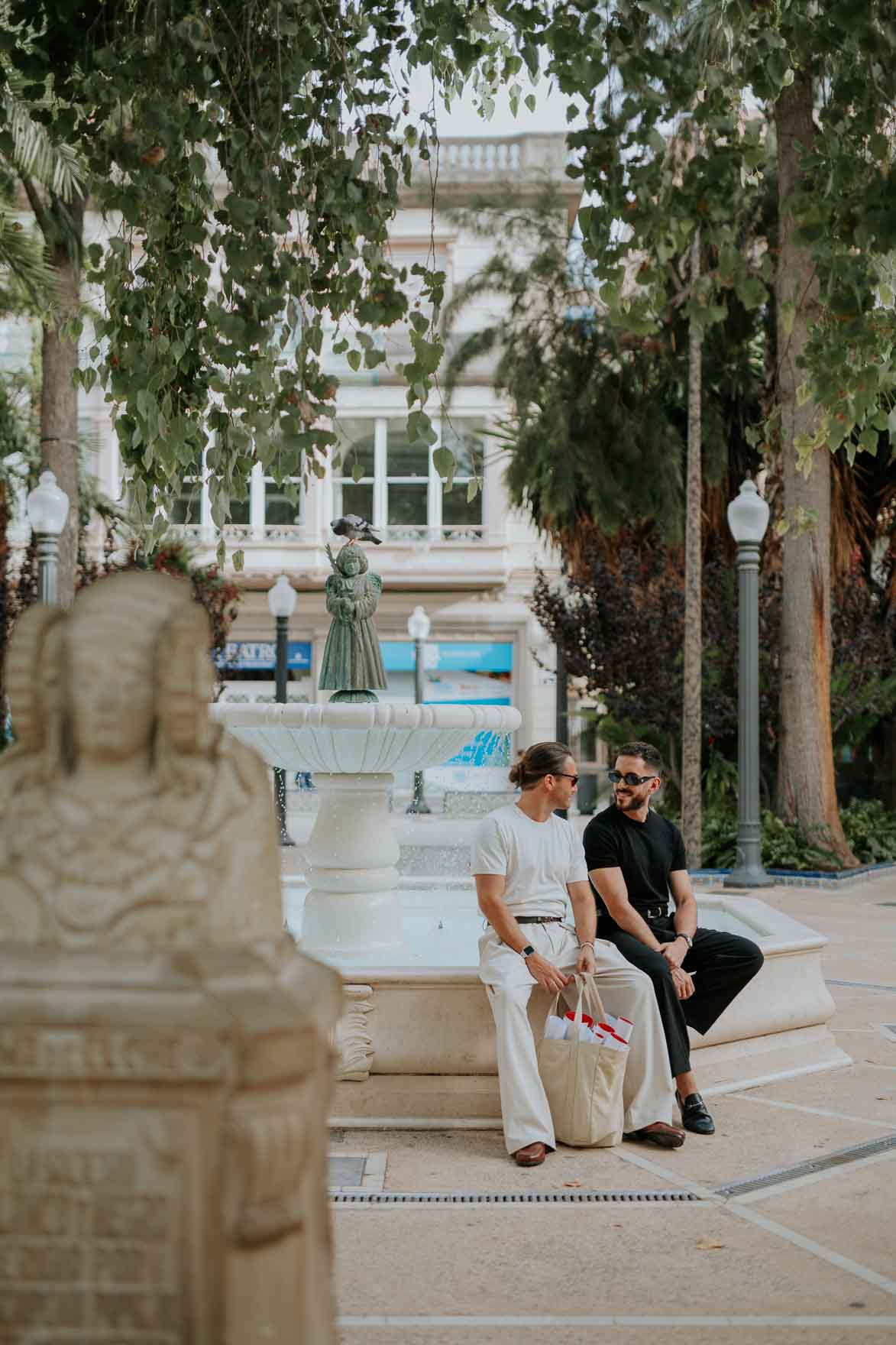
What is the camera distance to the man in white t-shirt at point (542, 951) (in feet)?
16.2

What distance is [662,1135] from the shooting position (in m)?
5.04

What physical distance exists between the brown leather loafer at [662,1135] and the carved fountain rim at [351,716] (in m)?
2.27

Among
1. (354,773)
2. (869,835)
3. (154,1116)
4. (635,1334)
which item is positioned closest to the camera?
(154,1116)

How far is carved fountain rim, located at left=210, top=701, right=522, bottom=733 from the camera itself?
6.68 m

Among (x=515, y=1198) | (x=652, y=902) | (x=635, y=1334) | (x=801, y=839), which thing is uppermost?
(x=652, y=902)

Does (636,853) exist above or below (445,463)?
below

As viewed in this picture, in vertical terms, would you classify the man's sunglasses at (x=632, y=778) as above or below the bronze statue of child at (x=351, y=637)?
below

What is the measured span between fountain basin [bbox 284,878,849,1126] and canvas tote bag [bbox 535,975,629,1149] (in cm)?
27

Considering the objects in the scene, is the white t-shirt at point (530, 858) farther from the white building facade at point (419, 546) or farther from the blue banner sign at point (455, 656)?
the blue banner sign at point (455, 656)

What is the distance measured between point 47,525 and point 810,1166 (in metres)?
7.89

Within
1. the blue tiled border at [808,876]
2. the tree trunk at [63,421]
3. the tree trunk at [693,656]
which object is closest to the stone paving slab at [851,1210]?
the blue tiled border at [808,876]

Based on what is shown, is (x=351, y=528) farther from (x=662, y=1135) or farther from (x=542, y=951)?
(x=662, y=1135)

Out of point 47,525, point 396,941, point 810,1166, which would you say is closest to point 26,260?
point 47,525

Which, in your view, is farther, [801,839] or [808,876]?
[801,839]
